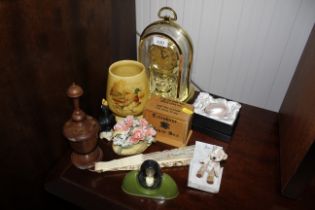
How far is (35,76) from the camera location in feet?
2.20

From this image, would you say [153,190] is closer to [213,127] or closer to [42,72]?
[213,127]

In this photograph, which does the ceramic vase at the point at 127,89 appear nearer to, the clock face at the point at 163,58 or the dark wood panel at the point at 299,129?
the clock face at the point at 163,58

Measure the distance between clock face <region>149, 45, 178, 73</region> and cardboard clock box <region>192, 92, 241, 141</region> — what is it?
0.15m

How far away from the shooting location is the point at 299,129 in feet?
2.30

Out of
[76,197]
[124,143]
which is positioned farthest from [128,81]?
[76,197]

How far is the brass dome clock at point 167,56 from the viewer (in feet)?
2.86

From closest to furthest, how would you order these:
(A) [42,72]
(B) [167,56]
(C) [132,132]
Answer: (A) [42,72], (C) [132,132], (B) [167,56]

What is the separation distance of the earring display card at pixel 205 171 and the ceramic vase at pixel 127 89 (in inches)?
8.7

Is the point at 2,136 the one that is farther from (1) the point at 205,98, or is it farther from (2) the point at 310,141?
(2) the point at 310,141

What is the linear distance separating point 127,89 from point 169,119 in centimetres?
15

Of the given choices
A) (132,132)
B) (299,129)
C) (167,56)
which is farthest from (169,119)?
(299,129)

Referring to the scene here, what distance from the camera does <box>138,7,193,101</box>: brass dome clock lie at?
2.86 ft

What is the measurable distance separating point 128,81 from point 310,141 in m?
0.48

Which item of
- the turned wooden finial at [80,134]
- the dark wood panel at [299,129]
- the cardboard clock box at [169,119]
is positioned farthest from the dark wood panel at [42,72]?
the dark wood panel at [299,129]
